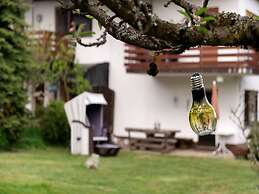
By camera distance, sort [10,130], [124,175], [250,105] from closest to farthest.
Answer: [124,175]
[10,130]
[250,105]

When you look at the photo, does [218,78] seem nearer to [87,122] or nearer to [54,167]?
[87,122]

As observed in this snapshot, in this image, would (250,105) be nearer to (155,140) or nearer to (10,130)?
(155,140)

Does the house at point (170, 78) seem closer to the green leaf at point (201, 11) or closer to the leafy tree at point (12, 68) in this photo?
the leafy tree at point (12, 68)

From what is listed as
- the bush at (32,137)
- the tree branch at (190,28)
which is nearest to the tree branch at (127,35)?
the tree branch at (190,28)

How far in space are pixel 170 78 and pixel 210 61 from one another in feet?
7.78

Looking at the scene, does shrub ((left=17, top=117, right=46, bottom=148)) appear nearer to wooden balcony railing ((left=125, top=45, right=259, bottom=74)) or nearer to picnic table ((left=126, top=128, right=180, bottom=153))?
picnic table ((left=126, top=128, right=180, bottom=153))

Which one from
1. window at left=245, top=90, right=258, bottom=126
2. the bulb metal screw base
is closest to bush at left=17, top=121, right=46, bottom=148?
window at left=245, top=90, right=258, bottom=126

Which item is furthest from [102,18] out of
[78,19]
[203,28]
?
[78,19]

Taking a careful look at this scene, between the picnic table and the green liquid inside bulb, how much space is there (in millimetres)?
14152

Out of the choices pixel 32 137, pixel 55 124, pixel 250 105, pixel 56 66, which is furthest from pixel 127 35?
pixel 250 105

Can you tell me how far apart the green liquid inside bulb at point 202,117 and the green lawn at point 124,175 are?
5.69 metres

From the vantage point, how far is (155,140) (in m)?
17.9

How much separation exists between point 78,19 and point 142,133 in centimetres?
553

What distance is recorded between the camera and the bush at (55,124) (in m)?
17.7
